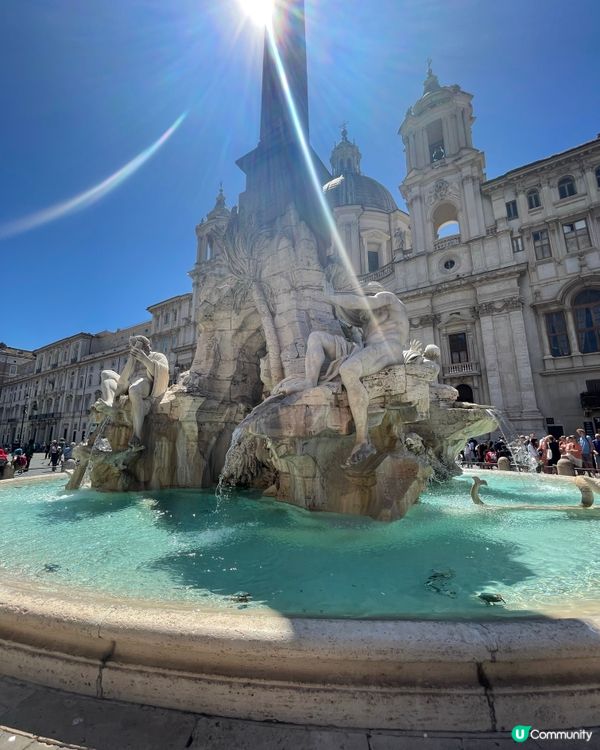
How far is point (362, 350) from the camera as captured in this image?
4.75m

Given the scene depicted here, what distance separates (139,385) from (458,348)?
79.5ft

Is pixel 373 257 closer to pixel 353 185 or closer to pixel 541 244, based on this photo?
pixel 353 185

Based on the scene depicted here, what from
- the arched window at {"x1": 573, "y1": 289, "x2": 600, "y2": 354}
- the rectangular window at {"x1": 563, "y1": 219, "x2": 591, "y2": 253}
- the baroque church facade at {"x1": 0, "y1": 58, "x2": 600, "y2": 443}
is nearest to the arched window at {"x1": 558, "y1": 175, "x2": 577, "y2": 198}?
the baroque church facade at {"x1": 0, "y1": 58, "x2": 600, "y2": 443}

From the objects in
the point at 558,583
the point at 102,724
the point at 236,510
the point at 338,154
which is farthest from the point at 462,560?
the point at 338,154

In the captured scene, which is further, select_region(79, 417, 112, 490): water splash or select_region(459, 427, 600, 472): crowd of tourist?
select_region(459, 427, 600, 472): crowd of tourist

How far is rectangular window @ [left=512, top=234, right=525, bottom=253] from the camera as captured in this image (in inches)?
1002

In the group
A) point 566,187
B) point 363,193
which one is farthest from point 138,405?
point 363,193

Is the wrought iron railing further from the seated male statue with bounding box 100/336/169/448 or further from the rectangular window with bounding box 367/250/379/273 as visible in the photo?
the seated male statue with bounding box 100/336/169/448

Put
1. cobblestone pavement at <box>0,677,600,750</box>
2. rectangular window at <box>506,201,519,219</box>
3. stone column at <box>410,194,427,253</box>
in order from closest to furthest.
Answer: cobblestone pavement at <box>0,677,600,750</box>, rectangular window at <box>506,201,519,219</box>, stone column at <box>410,194,427,253</box>

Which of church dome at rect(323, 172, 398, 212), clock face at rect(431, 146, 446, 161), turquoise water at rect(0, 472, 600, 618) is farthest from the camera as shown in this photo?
church dome at rect(323, 172, 398, 212)

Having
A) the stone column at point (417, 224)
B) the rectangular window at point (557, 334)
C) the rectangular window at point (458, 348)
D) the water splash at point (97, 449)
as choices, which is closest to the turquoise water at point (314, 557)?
the water splash at point (97, 449)

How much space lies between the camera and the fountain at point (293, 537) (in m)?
1.54

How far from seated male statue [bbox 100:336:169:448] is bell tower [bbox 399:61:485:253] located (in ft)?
86.2

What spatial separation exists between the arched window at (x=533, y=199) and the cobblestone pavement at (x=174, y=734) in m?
31.4
